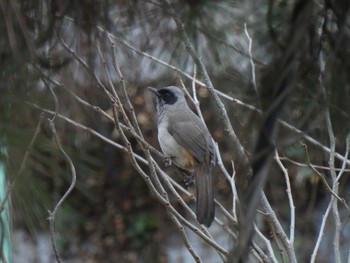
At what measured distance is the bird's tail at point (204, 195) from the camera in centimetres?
377

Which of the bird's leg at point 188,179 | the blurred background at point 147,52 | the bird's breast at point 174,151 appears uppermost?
the blurred background at point 147,52

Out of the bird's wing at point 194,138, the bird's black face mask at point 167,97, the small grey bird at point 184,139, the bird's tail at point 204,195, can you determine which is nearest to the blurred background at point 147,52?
the bird's tail at point 204,195

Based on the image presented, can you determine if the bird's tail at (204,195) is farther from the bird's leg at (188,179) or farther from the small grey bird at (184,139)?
the bird's leg at (188,179)

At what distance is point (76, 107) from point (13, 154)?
185 millimetres

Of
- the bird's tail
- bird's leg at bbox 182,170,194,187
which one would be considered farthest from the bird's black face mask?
the bird's tail

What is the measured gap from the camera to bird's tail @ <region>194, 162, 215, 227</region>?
3771 millimetres

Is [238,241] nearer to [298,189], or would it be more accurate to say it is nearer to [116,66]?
[116,66]

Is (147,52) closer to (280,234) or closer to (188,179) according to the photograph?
(280,234)

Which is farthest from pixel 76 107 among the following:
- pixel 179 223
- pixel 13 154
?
pixel 179 223

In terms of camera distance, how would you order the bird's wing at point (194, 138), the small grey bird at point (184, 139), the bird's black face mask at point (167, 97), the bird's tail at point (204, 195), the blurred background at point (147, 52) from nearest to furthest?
the blurred background at point (147, 52) → the bird's tail at point (204, 195) → the small grey bird at point (184, 139) → the bird's wing at point (194, 138) → the bird's black face mask at point (167, 97)

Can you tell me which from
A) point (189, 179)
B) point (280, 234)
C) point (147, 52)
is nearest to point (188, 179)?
point (189, 179)

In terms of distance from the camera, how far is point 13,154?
193 centimetres

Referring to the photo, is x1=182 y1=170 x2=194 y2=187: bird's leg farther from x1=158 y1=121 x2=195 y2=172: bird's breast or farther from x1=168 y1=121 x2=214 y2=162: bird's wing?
x1=168 y1=121 x2=214 y2=162: bird's wing

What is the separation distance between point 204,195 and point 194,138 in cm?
86
